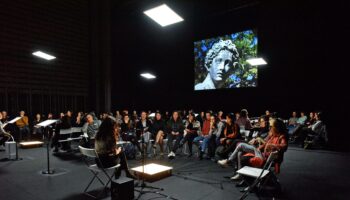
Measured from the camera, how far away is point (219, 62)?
1136 cm

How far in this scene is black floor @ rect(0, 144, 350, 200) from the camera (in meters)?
3.72

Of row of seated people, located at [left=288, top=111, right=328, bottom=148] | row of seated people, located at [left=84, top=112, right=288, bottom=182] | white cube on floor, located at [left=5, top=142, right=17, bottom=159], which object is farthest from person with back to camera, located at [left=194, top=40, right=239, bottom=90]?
white cube on floor, located at [left=5, top=142, right=17, bottom=159]

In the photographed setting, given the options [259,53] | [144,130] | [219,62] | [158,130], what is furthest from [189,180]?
[259,53]

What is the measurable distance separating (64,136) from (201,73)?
753 cm

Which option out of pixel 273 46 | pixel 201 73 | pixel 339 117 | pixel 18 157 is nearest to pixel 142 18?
pixel 201 73

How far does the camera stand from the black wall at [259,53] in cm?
938

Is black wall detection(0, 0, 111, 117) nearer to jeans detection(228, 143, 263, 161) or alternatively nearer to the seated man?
the seated man

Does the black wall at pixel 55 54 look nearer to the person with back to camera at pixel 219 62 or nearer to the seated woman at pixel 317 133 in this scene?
the person with back to camera at pixel 219 62

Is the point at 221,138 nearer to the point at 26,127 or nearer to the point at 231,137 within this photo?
the point at 231,137

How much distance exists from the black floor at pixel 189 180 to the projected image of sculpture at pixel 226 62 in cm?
515

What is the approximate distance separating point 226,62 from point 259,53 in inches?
65.0

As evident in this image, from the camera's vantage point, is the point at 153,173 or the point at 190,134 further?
the point at 190,134

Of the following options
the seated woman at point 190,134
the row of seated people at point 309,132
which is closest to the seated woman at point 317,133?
the row of seated people at point 309,132

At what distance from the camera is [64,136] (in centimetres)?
784
